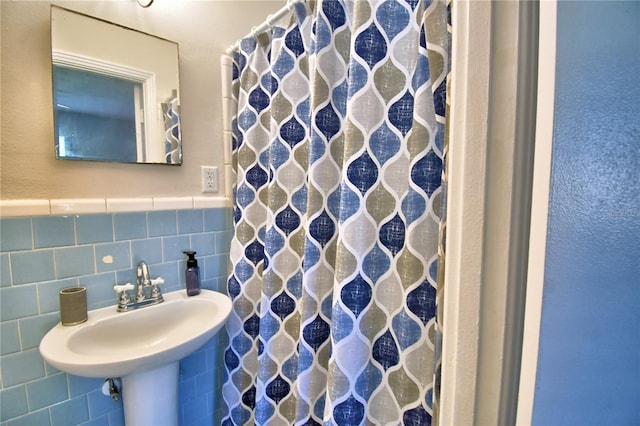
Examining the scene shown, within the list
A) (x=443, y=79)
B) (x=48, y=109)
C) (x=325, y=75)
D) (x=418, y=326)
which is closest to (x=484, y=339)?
(x=418, y=326)

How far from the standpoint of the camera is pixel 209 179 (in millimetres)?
1205

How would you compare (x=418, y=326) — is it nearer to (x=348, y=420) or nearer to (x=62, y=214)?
(x=348, y=420)

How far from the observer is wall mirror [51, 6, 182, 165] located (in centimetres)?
88

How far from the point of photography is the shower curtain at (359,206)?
2.16 ft

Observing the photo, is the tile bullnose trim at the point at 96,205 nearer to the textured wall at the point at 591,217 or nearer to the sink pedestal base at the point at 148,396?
the sink pedestal base at the point at 148,396

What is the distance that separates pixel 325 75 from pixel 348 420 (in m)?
0.98

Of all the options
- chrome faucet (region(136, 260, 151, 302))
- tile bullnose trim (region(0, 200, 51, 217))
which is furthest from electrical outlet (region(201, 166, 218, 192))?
tile bullnose trim (region(0, 200, 51, 217))

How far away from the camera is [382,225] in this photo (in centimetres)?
74

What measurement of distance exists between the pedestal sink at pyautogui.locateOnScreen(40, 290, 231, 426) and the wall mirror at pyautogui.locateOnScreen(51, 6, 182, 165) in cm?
56

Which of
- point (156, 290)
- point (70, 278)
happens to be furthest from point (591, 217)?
point (70, 278)

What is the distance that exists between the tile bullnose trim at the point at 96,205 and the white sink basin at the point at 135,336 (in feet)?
1.18

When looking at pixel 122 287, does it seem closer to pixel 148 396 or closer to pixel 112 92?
pixel 148 396

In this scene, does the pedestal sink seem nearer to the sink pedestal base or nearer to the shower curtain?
the sink pedestal base

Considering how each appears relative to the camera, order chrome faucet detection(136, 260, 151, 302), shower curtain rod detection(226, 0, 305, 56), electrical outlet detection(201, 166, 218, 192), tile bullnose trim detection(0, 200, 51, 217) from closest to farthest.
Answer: tile bullnose trim detection(0, 200, 51, 217) → shower curtain rod detection(226, 0, 305, 56) → chrome faucet detection(136, 260, 151, 302) → electrical outlet detection(201, 166, 218, 192)
